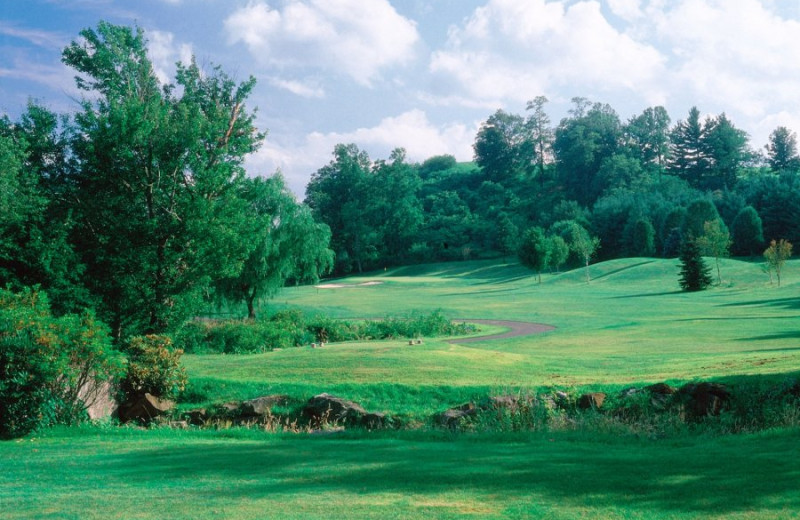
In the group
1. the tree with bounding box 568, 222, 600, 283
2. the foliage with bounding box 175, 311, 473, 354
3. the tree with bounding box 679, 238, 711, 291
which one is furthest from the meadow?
the tree with bounding box 568, 222, 600, 283

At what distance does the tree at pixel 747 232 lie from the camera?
83.6 m

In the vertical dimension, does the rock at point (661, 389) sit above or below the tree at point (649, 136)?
below

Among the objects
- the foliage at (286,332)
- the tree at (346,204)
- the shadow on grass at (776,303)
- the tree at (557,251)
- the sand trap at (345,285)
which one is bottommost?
the shadow on grass at (776,303)

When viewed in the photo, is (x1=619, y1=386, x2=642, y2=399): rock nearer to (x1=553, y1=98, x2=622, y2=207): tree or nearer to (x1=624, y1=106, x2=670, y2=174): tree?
(x1=553, y1=98, x2=622, y2=207): tree

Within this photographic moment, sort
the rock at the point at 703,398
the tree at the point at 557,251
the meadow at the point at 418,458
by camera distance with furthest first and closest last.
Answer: the tree at the point at 557,251 → the rock at the point at 703,398 → the meadow at the point at 418,458

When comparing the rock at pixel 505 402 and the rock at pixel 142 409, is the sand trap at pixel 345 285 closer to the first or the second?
the rock at pixel 142 409

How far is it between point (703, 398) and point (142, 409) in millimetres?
13309

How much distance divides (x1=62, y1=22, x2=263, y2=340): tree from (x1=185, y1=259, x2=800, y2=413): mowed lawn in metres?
2.90

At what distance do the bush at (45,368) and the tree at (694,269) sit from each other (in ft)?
181

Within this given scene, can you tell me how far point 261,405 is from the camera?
55.9ft

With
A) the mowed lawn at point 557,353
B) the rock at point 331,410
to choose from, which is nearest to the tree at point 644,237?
the mowed lawn at point 557,353

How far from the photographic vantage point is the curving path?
31.4 metres

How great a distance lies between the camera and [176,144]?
80.7 feet

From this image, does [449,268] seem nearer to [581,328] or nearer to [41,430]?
[581,328]
